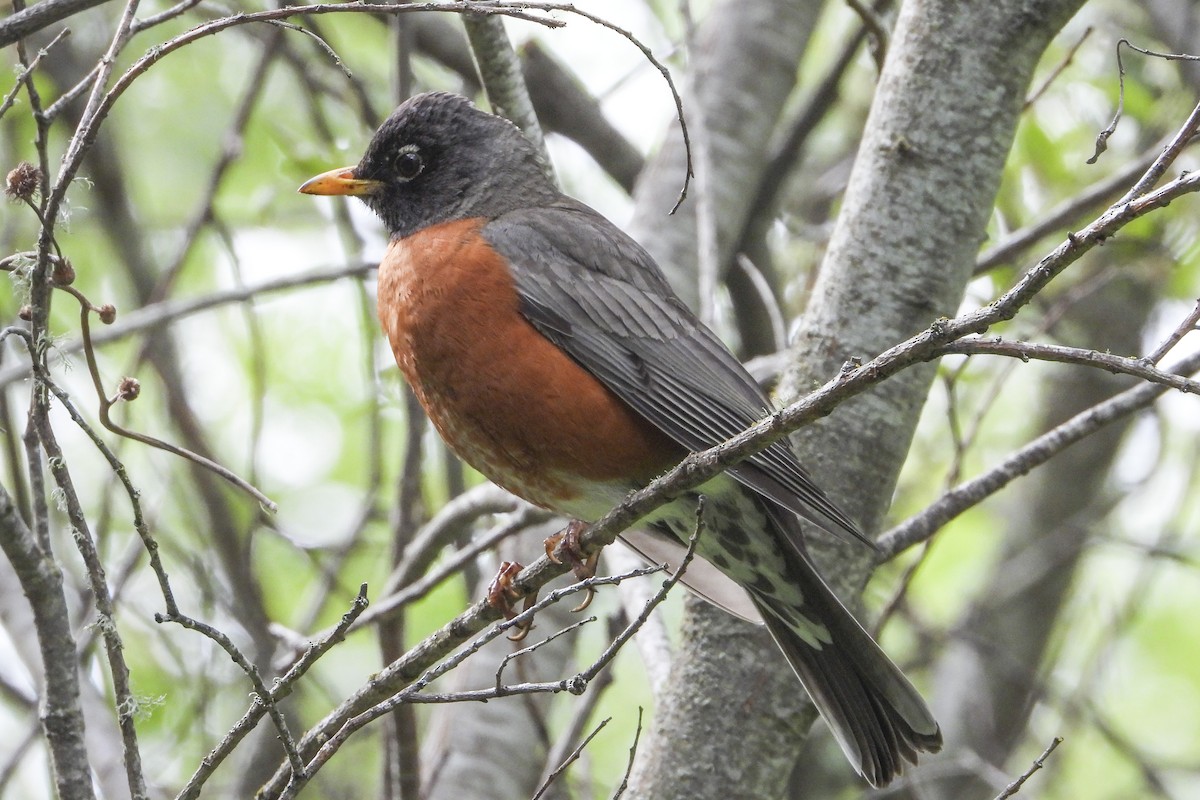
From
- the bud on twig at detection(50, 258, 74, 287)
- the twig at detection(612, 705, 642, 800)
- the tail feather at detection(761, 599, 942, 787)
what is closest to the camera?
the bud on twig at detection(50, 258, 74, 287)

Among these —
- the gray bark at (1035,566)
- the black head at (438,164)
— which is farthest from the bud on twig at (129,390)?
the gray bark at (1035,566)

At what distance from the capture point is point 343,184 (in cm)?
443

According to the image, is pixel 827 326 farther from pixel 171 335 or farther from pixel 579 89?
pixel 171 335

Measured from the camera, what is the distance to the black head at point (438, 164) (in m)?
4.39

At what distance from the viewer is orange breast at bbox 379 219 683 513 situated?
138 inches

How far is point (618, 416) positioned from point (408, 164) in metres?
1.39

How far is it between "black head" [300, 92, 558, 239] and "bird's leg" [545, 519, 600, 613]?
1.31 metres

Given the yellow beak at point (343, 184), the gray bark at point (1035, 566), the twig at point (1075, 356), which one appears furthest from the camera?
the gray bark at point (1035, 566)

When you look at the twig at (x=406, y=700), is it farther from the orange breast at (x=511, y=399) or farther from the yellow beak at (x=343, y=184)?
→ the yellow beak at (x=343, y=184)

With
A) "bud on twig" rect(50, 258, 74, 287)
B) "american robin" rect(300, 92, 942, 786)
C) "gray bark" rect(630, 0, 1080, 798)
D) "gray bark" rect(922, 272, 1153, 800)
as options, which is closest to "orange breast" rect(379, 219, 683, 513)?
"american robin" rect(300, 92, 942, 786)

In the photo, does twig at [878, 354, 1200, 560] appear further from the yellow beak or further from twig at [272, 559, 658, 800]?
the yellow beak

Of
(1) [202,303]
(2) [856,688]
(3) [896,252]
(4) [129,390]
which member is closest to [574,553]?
(2) [856,688]

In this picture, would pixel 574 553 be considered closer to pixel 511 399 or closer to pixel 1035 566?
pixel 511 399

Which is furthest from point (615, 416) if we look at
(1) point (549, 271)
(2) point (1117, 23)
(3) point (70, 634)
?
(2) point (1117, 23)
